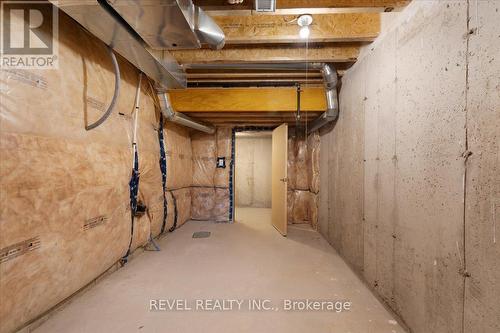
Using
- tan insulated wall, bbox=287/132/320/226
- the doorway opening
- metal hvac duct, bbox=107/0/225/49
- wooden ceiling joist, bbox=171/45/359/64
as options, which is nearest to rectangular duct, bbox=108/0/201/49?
metal hvac duct, bbox=107/0/225/49

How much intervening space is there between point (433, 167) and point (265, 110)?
210 centimetres

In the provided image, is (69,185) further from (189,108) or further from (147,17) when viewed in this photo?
(189,108)

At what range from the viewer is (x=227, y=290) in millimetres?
1942

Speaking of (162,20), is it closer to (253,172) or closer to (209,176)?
(209,176)

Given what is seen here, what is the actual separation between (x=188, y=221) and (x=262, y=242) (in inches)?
74.4

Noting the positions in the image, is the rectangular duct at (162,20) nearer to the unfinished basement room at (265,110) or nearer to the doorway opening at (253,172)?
the unfinished basement room at (265,110)

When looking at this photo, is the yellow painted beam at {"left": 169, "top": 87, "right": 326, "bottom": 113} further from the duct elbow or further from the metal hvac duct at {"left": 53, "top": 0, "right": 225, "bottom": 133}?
the duct elbow

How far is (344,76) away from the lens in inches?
107

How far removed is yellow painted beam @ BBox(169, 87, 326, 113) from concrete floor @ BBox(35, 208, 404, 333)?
6.32 ft

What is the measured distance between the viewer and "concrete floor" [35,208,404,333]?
1534 mm

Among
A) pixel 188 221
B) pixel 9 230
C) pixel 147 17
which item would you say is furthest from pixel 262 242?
pixel 147 17

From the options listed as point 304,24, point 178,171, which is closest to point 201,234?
point 178,171

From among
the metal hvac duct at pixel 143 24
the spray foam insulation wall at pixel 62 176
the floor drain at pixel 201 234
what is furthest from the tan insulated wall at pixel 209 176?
the metal hvac duct at pixel 143 24

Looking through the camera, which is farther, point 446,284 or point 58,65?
point 58,65
